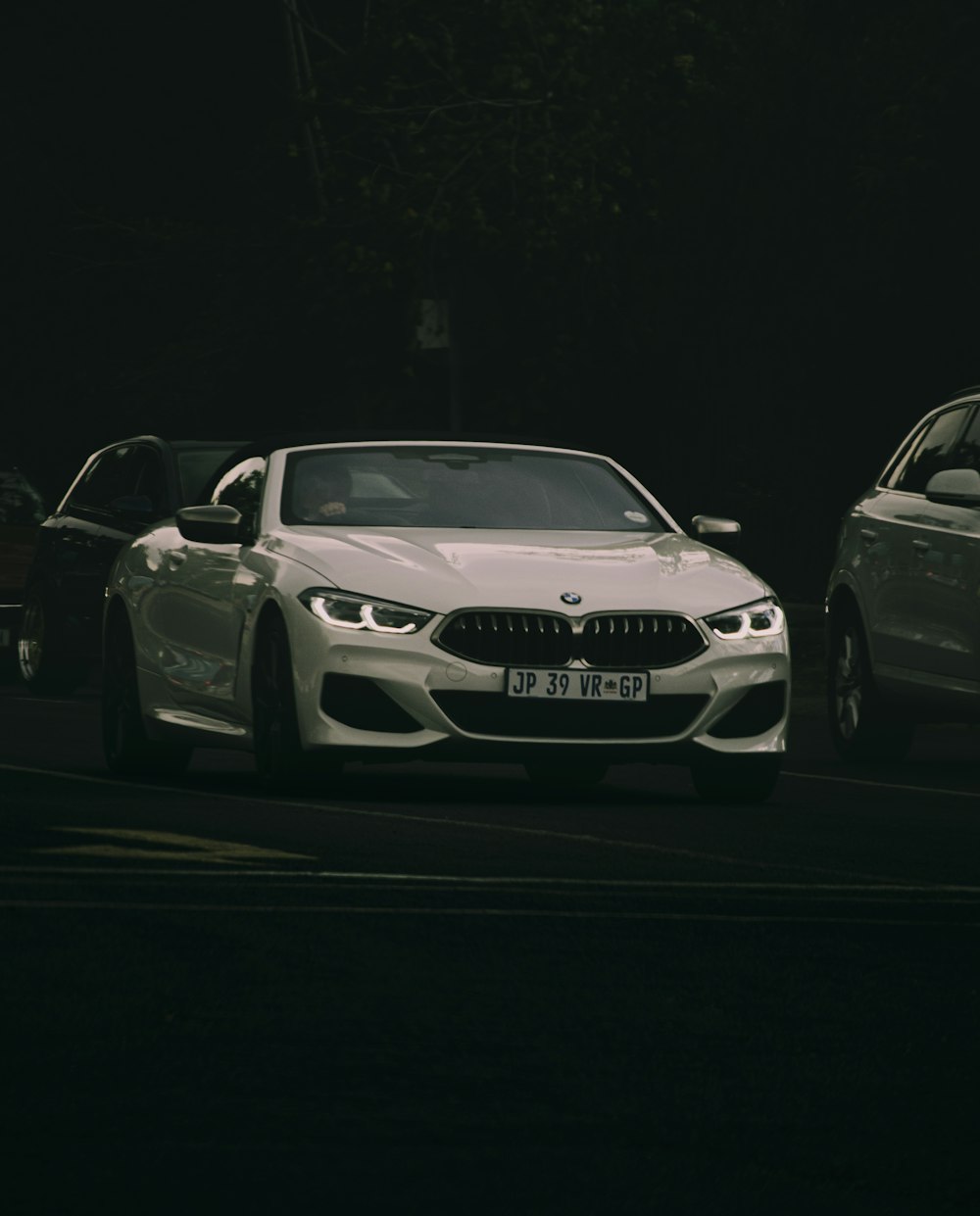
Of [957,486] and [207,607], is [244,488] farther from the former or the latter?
[957,486]

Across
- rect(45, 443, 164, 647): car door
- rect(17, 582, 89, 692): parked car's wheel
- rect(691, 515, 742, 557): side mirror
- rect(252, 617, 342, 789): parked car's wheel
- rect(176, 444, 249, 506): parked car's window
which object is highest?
rect(691, 515, 742, 557): side mirror

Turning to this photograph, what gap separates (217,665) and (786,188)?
59.5 ft

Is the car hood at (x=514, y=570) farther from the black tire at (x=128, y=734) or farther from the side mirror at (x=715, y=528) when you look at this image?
the black tire at (x=128, y=734)

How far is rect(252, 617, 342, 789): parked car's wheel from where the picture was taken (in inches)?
480

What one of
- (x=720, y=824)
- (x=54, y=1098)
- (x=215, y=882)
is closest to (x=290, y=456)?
(x=720, y=824)

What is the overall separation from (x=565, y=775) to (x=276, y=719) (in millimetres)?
2154

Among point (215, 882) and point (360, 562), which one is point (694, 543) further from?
point (215, 882)

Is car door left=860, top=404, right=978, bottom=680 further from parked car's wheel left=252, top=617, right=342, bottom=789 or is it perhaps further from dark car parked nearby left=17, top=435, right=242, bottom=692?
dark car parked nearby left=17, top=435, right=242, bottom=692

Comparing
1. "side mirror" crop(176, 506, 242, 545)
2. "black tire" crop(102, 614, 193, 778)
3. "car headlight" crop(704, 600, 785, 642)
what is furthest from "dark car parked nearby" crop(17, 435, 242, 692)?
"car headlight" crop(704, 600, 785, 642)

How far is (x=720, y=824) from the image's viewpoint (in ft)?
38.8

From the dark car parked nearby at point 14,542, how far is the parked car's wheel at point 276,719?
858cm

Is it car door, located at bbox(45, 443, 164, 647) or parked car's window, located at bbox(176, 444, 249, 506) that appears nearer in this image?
parked car's window, located at bbox(176, 444, 249, 506)

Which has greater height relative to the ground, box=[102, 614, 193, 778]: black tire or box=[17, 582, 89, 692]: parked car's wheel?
box=[102, 614, 193, 778]: black tire

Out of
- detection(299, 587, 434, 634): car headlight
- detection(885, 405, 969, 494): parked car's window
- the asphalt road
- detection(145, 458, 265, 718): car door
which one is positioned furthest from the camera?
detection(885, 405, 969, 494): parked car's window
